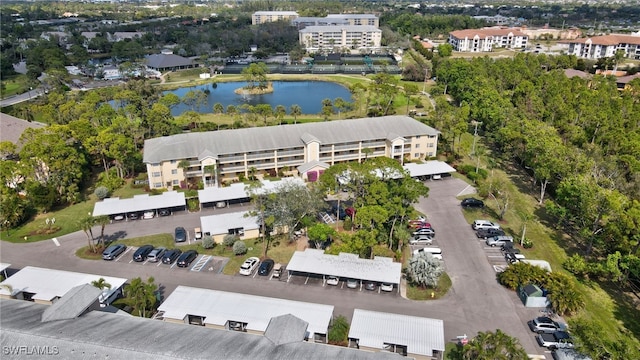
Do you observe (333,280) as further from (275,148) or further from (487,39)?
(487,39)

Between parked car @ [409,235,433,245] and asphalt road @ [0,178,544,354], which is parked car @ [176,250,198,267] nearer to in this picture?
asphalt road @ [0,178,544,354]

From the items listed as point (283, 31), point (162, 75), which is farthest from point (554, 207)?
point (283, 31)

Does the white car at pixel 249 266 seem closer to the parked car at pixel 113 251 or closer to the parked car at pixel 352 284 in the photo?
the parked car at pixel 352 284

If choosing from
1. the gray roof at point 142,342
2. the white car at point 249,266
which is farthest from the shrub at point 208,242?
the gray roof at point 142,342

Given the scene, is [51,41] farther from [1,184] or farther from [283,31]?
[1,184]

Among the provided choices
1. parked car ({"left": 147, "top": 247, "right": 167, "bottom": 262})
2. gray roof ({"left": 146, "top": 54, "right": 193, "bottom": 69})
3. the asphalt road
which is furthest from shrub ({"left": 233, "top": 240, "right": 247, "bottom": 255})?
gray roof ({"left": 146, "top": 54, "right": 193, "bottom": 69})

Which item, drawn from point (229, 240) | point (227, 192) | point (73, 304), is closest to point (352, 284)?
point (229, 240)
